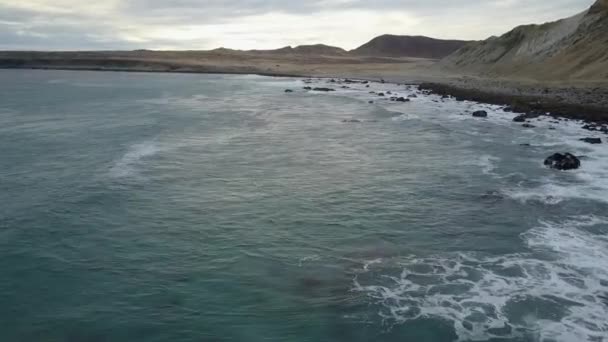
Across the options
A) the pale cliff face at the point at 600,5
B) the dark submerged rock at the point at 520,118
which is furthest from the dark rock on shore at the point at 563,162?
the pale cliff face at the point at 600,5

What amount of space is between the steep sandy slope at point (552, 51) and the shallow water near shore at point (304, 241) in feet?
98.1

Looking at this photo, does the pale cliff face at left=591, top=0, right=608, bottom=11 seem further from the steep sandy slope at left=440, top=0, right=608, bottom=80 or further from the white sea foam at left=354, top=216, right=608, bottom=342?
the white sea foam at left=354, top=216, right=608, bottom=342

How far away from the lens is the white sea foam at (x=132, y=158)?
22312 mm

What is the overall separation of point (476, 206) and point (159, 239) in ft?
34.1

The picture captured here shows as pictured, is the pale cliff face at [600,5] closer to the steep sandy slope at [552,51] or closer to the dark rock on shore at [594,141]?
the steep sandy slope at [552,51]

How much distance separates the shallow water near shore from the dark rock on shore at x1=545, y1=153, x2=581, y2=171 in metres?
0.61

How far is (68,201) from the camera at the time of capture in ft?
59.3

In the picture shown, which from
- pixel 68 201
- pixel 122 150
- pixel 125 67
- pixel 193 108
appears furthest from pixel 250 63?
pixel 68 201

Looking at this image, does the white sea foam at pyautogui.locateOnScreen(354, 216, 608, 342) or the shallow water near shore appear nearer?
the white sea foam at pyautogui.locateOnScreen(354, 216, 608, 342)

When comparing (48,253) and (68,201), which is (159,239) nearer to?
(48,253)

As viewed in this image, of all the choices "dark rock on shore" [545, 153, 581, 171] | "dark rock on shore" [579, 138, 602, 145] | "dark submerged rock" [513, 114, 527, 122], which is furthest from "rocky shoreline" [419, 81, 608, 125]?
"dark rock on shore" [545, 153, 581, 171]

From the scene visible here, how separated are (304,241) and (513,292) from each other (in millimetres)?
5615

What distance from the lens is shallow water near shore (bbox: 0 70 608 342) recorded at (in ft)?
34.6

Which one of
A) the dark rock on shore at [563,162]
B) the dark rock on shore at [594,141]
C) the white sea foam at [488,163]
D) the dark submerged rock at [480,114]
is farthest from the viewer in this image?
the dark submerged rock at [480,114]
